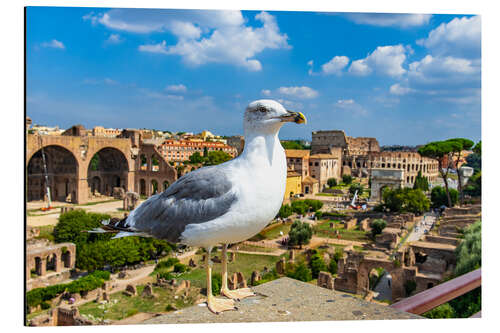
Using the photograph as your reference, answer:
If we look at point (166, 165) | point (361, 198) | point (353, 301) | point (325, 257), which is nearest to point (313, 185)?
point (361, 198)

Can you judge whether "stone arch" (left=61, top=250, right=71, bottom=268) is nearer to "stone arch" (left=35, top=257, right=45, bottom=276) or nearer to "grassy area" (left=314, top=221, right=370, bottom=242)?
"stone arch" (left=35, top=257, right=45, bottom=276)

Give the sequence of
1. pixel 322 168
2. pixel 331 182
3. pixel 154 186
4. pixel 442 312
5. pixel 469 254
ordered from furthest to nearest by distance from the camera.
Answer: pixel 331 182, pixel 322 168, pixel 154 186, pixel 469 254, pixel 442 312

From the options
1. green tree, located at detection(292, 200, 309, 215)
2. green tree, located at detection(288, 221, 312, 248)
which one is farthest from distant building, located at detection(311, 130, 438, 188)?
green tree, located at detection(288, 221, 312, 248)

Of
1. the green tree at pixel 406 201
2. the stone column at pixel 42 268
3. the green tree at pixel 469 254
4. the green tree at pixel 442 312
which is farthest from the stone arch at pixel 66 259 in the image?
the green tree at pixel 406 201

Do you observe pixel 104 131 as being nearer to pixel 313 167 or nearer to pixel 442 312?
pixel 313 167

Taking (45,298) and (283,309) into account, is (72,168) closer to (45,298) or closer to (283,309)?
(45,298)

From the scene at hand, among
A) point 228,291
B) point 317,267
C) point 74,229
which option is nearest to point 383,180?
point 317,267

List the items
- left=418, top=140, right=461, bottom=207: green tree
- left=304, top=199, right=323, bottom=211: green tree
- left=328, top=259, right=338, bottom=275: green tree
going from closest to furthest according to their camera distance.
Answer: left=328, top=259, right=338, bottom=275: green tree, left=418, top=140, right=461, bottom=207: green tree, left=304, top=199, right=323, bottom=211: green tree
